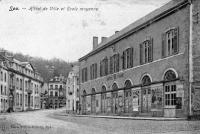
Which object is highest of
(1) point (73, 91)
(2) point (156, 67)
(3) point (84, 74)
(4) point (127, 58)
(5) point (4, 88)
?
(4) point (127, 58)

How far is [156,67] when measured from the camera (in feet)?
82.7

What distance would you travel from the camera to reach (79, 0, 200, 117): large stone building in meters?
20.8

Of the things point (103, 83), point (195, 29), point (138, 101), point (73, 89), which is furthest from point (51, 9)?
point (73, 89)

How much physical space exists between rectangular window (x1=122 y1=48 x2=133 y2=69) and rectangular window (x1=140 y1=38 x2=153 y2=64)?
1.96m

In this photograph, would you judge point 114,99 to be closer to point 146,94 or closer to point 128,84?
point 128,84

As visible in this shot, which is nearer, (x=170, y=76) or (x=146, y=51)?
(x=170, y=76)

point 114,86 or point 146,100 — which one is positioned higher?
point 114,86

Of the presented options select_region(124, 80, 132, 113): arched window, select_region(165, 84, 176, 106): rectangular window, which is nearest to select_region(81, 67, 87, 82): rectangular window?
select_region(124, 80, 132, 113): arched window

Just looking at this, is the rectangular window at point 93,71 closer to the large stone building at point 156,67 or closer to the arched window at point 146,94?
the large stone building at point 156,67

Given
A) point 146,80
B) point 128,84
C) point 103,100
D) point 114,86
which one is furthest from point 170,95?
point 103,100

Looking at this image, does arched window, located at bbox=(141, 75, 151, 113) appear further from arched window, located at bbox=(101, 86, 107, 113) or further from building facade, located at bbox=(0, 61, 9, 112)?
building facade, located at bbox=(0, 61, 9, 112)

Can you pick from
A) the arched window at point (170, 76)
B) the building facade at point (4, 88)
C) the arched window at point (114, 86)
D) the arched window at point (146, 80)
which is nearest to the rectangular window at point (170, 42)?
the arched window at point (170, 76)

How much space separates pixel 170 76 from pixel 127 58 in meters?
7.97

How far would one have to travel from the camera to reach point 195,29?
2064 cm
